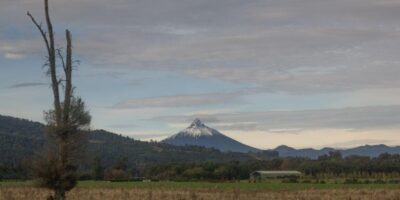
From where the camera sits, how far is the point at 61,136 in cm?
3061

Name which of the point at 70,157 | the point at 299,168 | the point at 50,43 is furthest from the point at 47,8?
the point at 299,168

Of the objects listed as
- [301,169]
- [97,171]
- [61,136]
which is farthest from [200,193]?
[301,169]

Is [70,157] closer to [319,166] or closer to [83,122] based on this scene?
[83,122]

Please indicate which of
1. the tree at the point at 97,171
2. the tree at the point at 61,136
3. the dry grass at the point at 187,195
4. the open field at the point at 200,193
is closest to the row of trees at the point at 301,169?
the tree at the point at 97,171

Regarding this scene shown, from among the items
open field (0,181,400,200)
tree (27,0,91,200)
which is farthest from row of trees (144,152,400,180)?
tree (27,0,91,200)

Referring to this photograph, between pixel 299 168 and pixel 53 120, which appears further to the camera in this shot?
pixel 299 168

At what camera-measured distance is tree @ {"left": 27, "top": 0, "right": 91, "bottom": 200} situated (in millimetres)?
30141

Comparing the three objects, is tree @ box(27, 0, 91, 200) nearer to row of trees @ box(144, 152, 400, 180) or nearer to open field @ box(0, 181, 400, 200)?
open field @ box(0, 181, 400, 200)

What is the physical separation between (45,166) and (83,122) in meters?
2.57

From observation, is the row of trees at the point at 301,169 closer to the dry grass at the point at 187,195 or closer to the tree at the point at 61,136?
the dry grass at the point at 187,195

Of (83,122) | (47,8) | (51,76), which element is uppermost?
(47,8)

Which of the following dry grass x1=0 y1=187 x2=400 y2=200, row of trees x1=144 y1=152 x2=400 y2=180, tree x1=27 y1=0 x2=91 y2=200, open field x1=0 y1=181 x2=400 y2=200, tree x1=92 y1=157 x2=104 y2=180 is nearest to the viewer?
tree x1=27 y1=0 x2=91 y2=200

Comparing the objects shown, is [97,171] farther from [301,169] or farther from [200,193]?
[200,193]

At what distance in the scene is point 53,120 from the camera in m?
31.0
